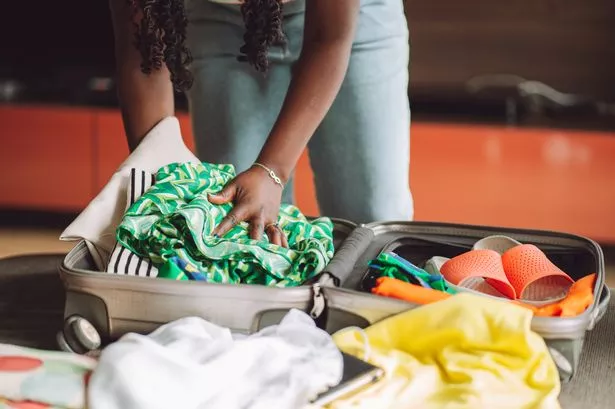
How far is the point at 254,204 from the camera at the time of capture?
1.06 m

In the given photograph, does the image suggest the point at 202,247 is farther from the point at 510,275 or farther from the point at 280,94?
the point at 280,94

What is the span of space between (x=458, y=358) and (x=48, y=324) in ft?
1.62

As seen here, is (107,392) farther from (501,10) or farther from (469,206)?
(501,10)

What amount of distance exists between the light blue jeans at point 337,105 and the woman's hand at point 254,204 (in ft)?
1.33

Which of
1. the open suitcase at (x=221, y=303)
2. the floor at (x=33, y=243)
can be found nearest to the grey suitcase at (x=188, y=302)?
the open suitcase at (x=221, y=303)

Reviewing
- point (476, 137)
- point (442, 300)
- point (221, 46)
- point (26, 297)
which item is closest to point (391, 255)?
point (442, 300)

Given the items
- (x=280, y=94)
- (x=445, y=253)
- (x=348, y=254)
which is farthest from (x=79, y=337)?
(x=280, y=94)

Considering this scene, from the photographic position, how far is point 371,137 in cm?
150

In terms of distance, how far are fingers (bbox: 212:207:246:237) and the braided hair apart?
0.32 m

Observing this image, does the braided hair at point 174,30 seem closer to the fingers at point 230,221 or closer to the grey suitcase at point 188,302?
the fingers at point 230,221

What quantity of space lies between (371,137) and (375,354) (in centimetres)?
68

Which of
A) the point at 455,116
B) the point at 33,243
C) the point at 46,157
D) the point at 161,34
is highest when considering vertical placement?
the point at 161,34

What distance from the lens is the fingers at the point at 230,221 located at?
40.2 inches

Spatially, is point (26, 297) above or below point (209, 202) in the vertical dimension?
below
